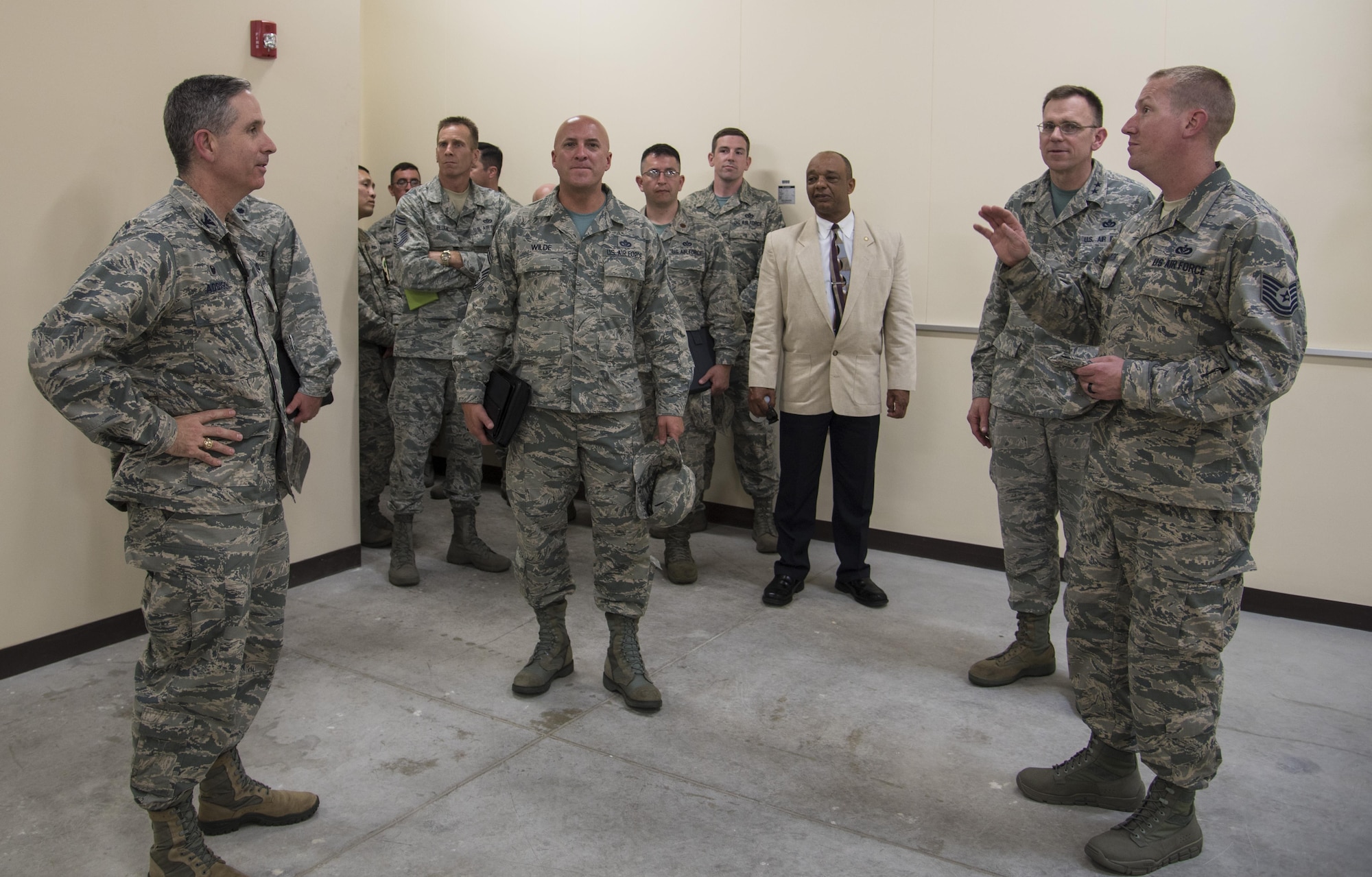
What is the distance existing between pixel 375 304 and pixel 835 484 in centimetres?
253

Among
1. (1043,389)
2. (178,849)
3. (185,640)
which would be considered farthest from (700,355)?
(178,849)

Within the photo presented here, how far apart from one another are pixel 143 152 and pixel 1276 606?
4667mm

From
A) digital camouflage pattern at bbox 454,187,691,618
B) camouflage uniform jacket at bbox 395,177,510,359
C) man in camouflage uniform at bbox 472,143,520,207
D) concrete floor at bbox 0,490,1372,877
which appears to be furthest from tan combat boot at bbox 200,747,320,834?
man in camouflage uniform at bbox 472,143,520,207

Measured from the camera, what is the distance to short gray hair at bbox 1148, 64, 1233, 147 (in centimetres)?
214

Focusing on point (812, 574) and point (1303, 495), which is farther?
point (812, 574)

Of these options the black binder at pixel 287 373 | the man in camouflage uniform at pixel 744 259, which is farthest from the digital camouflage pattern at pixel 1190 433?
the man in camouflage uniform at pixel 744 259

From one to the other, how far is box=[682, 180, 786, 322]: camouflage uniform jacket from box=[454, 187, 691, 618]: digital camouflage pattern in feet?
5.63

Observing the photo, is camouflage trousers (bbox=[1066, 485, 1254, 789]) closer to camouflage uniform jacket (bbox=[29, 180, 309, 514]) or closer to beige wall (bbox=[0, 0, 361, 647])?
camouflage uniform jacket (bbox=[29, 180, 309, 514])

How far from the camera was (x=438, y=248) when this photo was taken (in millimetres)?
4406

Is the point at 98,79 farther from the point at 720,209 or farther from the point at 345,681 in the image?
the point at 720,209

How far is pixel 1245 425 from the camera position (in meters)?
2.14

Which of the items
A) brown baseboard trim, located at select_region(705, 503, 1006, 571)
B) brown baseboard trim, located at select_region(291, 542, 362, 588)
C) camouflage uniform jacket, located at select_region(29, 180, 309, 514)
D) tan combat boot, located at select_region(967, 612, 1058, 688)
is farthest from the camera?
brown baseboard trim, located at select_region(705, 503, 1006, 571)

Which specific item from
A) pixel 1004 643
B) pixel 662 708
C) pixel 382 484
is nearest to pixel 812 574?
pixel 1004 643

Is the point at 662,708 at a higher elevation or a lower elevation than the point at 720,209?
lower
